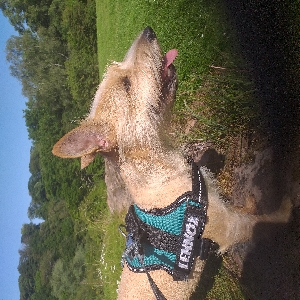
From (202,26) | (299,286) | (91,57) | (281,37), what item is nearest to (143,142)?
(281,37)

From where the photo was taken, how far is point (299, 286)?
1.98 metres

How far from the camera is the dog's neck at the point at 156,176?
2.17 m

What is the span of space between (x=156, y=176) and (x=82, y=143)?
535 mm

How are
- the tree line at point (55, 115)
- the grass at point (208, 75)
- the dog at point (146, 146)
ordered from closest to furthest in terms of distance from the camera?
the dog at point (146, 146)
the grass at point (208, 75)
the tree line at point (55, 115)

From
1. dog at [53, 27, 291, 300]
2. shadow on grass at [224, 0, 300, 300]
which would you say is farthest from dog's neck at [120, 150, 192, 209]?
shadow on grass at [224, 0, 300, 300]

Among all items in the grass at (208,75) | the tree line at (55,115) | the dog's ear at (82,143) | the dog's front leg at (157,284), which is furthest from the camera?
the tree line at (55,115)

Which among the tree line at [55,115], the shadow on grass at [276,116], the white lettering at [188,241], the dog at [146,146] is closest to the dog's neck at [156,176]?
the dog at [146,146]

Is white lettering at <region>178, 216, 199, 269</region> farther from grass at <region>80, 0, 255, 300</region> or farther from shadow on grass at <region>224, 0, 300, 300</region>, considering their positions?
grass at <region>80, 0, 255, 300</region>

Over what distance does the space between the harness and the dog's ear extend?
579mm

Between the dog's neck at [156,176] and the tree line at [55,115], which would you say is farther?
the tree line at [55,115]

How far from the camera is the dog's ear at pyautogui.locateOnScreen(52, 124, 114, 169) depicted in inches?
78.2

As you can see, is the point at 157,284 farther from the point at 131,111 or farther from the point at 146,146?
the point at 131,111

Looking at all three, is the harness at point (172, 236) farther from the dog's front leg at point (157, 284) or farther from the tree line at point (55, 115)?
the tree line at point (55, 115)

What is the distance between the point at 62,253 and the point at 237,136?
402 inches
